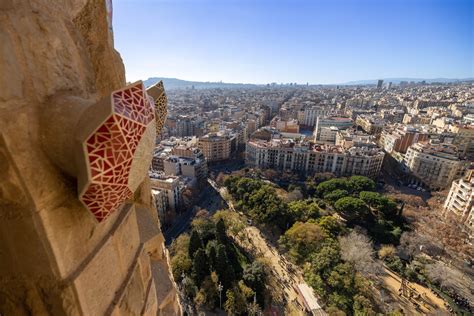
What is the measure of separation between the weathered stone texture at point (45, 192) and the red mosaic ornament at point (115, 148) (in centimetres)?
25

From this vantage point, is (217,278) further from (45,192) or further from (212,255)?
(45,192)

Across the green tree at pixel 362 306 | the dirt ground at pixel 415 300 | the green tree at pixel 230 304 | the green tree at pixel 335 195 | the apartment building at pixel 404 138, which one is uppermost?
the apartment building at pixel 404 138

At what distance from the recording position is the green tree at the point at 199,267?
19.2 metres

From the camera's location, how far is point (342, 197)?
29.5 m

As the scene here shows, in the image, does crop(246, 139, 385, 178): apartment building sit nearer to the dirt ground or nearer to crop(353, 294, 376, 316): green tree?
the dirt ground

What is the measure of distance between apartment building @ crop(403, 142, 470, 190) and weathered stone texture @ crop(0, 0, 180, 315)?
45.7 m

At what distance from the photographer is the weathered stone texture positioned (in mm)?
1456

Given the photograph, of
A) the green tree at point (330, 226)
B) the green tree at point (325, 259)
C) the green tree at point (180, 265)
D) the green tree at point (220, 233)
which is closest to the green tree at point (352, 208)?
the green tree at point (330, 226)

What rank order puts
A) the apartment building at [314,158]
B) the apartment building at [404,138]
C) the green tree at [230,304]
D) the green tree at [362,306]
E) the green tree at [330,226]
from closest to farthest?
the green tree at [362,306], the green tree at [230,304], the green tree at [330,226], the apartment building at [314,158], the apartment building at [404,138]

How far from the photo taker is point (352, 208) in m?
27.2

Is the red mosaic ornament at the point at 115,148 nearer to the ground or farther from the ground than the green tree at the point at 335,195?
farther from the ground

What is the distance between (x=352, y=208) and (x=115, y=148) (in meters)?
29.2

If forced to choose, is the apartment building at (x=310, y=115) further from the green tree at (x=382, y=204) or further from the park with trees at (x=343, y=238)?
the green tree at (x=382, y=204)

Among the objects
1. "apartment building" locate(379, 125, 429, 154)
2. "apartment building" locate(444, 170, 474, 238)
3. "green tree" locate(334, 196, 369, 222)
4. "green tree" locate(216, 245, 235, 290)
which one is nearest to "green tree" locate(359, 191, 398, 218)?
"green tree" locate(334, 196, 369, 222)
